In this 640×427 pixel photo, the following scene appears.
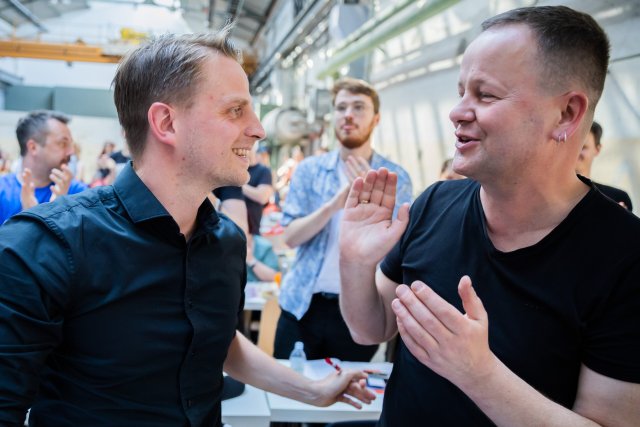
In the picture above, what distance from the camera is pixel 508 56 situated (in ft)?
3.96

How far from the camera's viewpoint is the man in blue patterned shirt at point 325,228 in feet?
9.07

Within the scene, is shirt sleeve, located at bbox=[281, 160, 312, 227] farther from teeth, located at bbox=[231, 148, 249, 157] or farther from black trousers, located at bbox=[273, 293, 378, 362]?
teeth, located at bbox=[231, 148, 249, 157]

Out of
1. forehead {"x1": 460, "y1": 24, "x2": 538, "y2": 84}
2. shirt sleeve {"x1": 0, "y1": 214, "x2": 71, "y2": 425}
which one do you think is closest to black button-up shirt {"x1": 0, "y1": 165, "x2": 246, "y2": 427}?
shirt sleeve {"x1": 0, "y1": 214, "x2": 71, "y2": 425}

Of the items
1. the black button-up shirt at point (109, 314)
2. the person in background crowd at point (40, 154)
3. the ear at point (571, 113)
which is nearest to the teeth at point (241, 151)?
the black button-up shirt at point (109, 314)

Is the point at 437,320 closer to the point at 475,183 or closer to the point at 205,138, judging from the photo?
the point at 475,183

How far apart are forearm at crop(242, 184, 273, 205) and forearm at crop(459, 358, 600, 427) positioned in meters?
4.42

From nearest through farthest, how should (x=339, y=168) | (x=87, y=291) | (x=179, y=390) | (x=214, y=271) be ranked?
(x=87, y=291), (x=179, y=390), (x=214, y=271), (x=339, y=168)

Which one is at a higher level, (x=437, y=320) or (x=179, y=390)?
(x=437, y=320)

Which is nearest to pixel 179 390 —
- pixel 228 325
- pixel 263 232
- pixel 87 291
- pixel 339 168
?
pixel 228 325

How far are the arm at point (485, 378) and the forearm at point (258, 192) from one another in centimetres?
436

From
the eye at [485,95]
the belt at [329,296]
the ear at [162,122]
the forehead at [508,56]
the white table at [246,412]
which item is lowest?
the white table at [246,412]

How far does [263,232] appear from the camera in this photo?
298 inches

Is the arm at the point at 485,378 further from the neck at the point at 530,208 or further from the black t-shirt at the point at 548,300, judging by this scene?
the neck at the point at 530,208

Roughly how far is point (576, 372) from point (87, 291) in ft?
3.65
